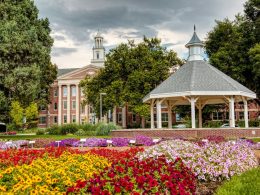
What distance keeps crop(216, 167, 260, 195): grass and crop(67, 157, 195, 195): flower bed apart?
26.0 inches

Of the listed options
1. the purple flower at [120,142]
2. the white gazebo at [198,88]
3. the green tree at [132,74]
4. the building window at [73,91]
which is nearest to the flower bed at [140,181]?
the purple flower at [120,142]

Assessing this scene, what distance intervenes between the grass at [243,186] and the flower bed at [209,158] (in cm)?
78

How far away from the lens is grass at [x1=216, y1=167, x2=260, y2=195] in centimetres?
689

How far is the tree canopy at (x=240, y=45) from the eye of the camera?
136ft

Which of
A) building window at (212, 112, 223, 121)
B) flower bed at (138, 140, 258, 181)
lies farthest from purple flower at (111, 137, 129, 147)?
building window at (212, 112, 223, 121)

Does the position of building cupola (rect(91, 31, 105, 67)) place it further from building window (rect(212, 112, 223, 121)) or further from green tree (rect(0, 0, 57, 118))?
green tree (rect(0, 0, 57, 118))

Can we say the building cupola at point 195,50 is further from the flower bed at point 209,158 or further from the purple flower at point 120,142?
the flower bed at point 209,158

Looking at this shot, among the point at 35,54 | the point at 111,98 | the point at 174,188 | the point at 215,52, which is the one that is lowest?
the point at 174,188

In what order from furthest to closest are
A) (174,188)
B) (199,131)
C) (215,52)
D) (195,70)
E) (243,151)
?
1. (215,52)
2. (195,70)
3. (199,131)
4. (243,151)
5. (174,188)

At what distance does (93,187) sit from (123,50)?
42.1 meters

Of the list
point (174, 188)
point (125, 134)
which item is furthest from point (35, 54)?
point (174, 188)

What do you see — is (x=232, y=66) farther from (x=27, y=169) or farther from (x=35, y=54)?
(x=27, y=169)

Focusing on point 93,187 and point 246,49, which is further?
point 246,49

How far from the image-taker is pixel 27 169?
7340 mm
